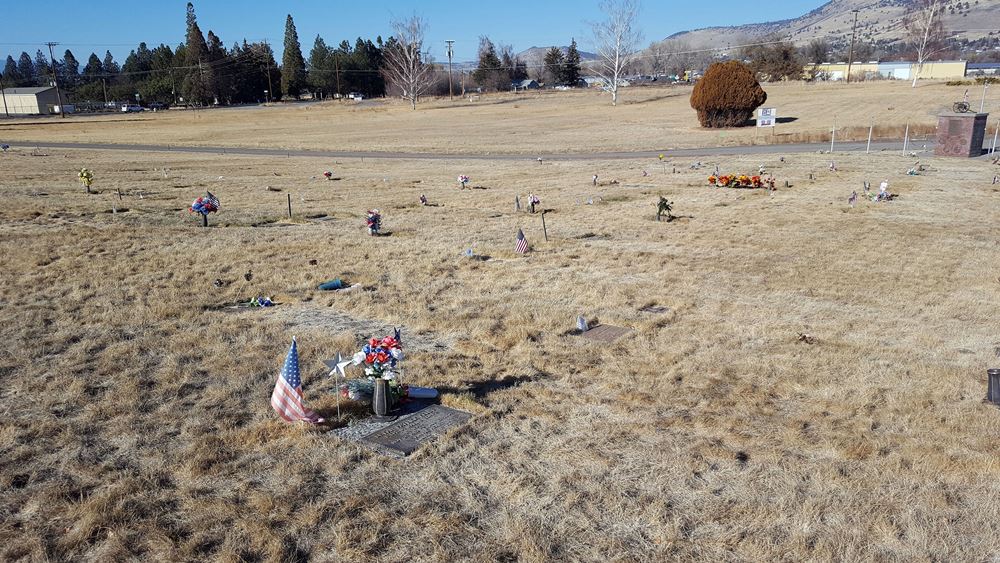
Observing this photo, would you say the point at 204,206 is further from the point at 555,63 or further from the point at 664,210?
the point at 555,63

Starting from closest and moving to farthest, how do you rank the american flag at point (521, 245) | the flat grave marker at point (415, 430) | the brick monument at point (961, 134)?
1. the flat grave marker at point (415, 430)
2. the american flag at point (521, 245)
3. the brick monument at point (961, 134)

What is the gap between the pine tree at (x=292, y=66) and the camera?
410 feet

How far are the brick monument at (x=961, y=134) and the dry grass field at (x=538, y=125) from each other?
10.4 m

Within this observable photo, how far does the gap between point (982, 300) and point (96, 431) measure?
13.9m

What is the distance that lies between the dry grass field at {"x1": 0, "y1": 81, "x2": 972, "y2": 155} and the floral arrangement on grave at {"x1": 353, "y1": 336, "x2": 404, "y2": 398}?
3685 centimetres

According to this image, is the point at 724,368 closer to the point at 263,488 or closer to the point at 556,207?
the point at 263,488

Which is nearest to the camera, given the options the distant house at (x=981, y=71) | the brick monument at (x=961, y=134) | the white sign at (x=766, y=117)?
the brick monument at (x=961, y=134)

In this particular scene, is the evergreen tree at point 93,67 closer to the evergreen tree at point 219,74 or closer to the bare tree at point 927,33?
the evergreen tree at point 219,74

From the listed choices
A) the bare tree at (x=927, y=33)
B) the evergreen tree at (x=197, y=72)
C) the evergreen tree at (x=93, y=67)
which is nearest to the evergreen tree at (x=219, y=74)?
the evergreen tree at (x=197, y=72)

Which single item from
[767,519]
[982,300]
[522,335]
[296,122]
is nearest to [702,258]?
[982,300]

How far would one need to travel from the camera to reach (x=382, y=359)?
815cm

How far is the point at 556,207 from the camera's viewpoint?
23.2 metres

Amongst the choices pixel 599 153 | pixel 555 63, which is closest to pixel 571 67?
pixel 555 63

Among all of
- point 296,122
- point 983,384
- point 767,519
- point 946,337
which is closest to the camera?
point 767,519
